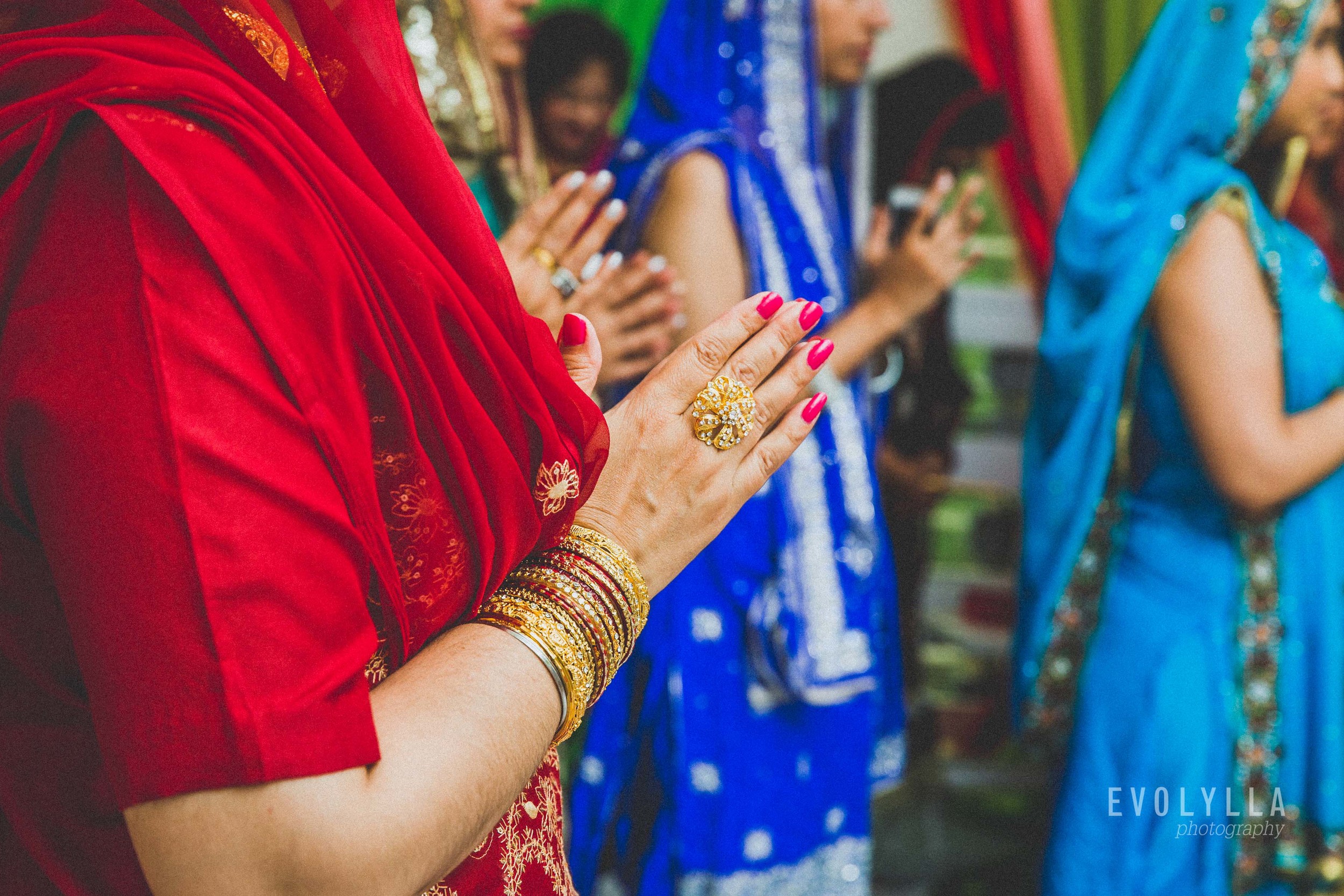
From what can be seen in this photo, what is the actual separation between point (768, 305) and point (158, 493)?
40cm

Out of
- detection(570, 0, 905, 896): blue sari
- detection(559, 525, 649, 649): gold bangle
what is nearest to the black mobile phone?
detection(570, 0, 905, 896): blue sari

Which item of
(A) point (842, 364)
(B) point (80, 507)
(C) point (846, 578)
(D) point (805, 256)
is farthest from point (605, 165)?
(B) point (80, 507)

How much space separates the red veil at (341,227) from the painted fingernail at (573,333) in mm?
87

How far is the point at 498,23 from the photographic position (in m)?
1.37

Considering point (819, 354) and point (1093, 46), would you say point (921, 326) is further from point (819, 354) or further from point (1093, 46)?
point (819, 354)

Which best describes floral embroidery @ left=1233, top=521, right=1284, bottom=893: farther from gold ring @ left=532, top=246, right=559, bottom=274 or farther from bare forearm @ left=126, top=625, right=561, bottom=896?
bare forearm @ left=126, top=625, right=561, bottom=896

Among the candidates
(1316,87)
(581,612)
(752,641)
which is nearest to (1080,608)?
(752,641)

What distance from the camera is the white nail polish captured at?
42.8 inches

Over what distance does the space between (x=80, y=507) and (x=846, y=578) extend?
1134 millimetres

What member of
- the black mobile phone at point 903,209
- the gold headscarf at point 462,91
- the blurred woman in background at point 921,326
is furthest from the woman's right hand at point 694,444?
the black mobile phone at point 903,209

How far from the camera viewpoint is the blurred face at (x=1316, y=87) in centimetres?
131

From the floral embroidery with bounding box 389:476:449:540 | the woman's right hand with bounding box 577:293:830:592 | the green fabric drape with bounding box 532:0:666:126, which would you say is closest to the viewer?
the floral embroidery with bounding box 389:476:449:540

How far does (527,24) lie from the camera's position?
2.12 m

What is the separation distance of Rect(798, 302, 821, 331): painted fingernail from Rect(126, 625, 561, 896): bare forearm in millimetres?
297
